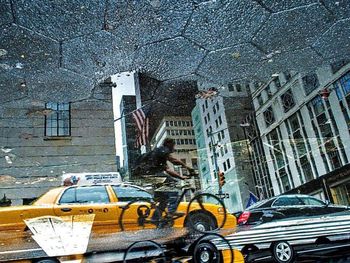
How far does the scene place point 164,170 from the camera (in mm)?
1530

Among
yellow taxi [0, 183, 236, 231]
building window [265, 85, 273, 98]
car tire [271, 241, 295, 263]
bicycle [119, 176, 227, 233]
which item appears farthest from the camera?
building window [265, 85, 273, 98]

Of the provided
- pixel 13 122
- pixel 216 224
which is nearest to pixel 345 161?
pixel 216 224

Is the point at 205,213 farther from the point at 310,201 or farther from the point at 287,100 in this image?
the point at 287,100

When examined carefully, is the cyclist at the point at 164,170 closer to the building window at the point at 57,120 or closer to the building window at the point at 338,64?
the building window at the point at 57,120

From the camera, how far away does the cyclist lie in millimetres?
1489

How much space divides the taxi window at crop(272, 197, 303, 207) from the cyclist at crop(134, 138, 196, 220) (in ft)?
1.51

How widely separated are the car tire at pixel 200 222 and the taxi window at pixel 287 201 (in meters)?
0.34

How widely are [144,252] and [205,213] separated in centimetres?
37

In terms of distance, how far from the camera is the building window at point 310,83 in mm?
1600

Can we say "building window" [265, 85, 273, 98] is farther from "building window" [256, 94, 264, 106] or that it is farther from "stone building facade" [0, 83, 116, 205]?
"stone building facade" [0, 83, 116, 205]

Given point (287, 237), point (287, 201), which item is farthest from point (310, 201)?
point (287, 237)

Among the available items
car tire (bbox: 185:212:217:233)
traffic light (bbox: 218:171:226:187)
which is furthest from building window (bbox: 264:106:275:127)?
car tire (bbox: 185:212:217:233)

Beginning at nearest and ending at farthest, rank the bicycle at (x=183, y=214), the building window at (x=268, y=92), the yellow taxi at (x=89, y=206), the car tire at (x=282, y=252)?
the yellow taxi at (x=89, y=206) < the bicycle at (x=183, y=214) < the car tire at (x=282, y=252) < the building window at (x=268, y=92)

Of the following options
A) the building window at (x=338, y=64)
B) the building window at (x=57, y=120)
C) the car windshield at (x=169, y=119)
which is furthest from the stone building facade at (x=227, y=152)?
the building window at (x=57, y=120)
